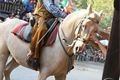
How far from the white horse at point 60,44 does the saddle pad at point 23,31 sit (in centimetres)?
10

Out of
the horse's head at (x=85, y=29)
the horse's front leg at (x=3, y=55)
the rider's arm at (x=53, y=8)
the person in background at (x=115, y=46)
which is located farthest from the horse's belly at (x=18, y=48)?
the person in background at (x=115, y=46)

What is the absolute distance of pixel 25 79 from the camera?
1177 cm

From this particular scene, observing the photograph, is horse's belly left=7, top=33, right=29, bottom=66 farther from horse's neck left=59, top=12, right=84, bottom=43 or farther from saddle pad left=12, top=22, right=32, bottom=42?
horse's neck left=59, top=12, right=84, bottom=43

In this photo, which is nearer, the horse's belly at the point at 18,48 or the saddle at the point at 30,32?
the saddle at the point at 30,32

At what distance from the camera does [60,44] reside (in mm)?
6109

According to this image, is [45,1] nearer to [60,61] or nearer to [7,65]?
[60,61]

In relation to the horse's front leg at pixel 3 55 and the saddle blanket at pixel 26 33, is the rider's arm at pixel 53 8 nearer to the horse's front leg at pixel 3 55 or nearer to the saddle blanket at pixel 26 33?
Answer: the saddle blanket at pixel 26 33

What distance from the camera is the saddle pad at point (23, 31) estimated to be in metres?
6.56

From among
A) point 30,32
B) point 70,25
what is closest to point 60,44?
point 70,25

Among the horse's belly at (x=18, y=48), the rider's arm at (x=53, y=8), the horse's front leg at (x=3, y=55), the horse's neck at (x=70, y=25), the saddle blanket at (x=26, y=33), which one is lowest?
the horse's front leg at (x=3, y=55)

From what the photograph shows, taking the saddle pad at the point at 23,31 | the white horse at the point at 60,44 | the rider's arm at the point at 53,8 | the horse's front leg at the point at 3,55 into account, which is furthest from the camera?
the horse's front leg at the point at 3,55

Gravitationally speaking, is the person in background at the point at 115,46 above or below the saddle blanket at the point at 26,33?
above

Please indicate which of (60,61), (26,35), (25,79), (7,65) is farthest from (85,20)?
(25,79)

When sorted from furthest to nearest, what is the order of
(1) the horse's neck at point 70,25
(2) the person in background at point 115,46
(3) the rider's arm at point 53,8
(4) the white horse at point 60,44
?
(3) the rider's arm at point 53,8, (1) the horse's neck at point 70,25, (4) the white horse at point 60,44, (2) the person in background at point 115,46
